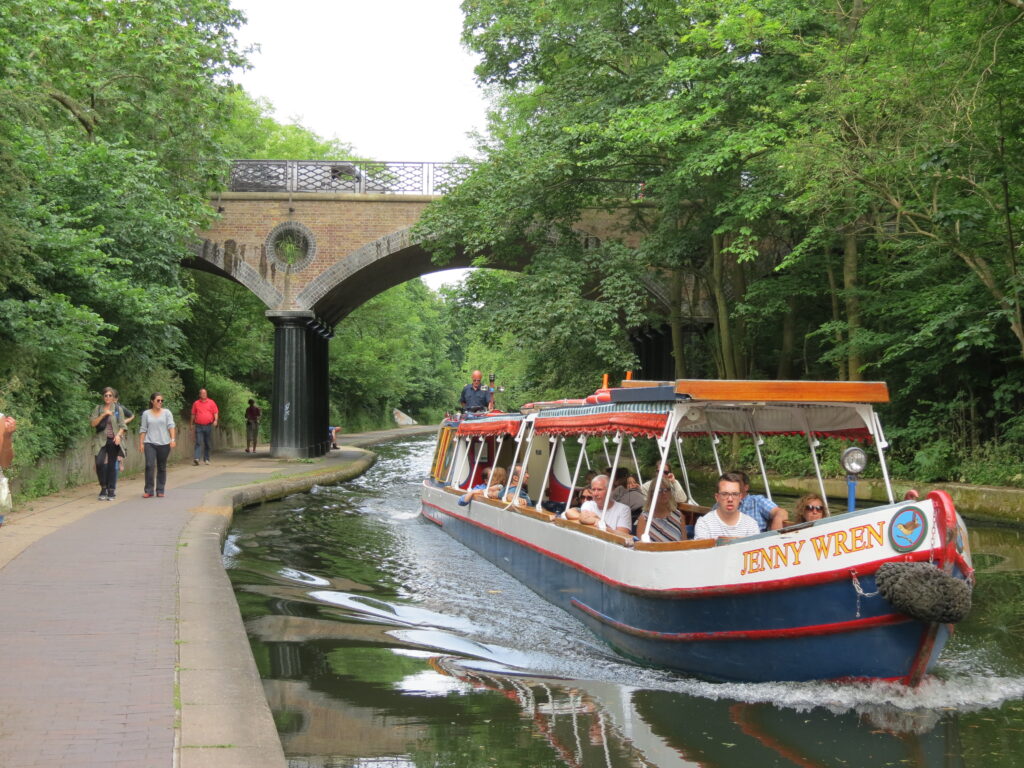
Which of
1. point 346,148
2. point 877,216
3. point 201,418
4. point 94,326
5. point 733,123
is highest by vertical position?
point 346,148

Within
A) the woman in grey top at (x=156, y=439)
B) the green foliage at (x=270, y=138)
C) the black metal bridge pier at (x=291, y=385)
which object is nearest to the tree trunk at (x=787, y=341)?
the black metal bridge pier at (x=291, y=385)

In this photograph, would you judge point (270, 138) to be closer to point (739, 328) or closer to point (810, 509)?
point (739, 328)

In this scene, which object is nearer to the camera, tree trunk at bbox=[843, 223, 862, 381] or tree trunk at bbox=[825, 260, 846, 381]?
tree trunk at bbox=[843, 223, 862, 381]

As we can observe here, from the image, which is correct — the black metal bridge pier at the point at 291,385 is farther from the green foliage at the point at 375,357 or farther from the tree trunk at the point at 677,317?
the green foliage at the point at 375,357

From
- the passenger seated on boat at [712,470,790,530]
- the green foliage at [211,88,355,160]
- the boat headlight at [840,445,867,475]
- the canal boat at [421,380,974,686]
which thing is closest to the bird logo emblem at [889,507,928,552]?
the canal boat at [421,380,974,686]

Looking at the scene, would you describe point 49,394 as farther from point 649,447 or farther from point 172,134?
point 649,447

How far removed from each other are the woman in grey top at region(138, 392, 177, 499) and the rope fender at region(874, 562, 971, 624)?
443 inches

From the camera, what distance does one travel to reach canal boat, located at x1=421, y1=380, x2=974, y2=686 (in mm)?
5859

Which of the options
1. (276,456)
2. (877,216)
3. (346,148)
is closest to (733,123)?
(877,216)

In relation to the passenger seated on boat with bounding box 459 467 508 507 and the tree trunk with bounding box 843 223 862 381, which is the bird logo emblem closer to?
the passenger seated on boat with bounding box 459 467 508 507

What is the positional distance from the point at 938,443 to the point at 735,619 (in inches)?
456

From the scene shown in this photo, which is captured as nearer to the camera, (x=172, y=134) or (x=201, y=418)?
(x=172, y=134)

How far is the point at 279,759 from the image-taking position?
427cm

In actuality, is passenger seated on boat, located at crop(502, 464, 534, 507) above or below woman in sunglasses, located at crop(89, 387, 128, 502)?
below
